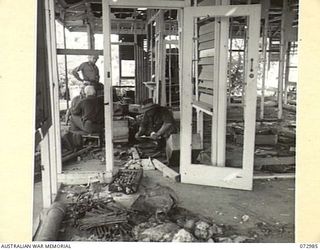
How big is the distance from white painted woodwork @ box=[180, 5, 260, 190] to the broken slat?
69 millimetres

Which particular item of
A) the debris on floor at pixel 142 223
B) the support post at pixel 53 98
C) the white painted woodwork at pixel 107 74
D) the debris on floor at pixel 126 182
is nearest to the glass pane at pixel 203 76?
the debris on floor at pixel 126 182

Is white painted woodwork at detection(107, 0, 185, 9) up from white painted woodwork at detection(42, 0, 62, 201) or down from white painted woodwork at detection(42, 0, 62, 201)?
up

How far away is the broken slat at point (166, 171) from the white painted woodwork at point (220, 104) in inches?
2.7

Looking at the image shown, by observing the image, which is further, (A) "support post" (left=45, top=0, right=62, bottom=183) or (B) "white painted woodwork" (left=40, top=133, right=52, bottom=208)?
(A) "support post" (left=45, top=0, right=62, bottom=183)

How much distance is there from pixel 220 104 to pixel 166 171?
0.79 m

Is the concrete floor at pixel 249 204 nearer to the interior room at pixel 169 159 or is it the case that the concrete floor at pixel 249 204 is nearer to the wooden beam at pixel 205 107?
the interior room at pixel 169 159

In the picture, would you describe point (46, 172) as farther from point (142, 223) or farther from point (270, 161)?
point (270, 161)

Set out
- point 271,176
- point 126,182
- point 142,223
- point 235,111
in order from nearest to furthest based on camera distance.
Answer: point 142,223 → point 126,182 → point 271,176 → point 235,111

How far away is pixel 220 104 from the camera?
2.94m

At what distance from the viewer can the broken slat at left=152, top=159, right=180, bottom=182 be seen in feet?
10.3

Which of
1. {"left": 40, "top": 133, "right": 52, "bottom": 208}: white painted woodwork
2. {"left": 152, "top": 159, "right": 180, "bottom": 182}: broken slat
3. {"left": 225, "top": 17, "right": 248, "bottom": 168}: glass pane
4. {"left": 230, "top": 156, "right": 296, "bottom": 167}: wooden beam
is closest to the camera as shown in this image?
{"left": 40, "top": 133, "right": 52, "bottom": 208}: white painted woodwork

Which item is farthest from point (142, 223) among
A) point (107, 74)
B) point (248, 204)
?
point (107, 74)

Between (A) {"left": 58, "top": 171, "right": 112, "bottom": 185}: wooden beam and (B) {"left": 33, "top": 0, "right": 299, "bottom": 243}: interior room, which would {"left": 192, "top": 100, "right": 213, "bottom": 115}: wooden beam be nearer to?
(B) {"left": 33, "top": 0, "right": 299, "bottom": 243}: interior room

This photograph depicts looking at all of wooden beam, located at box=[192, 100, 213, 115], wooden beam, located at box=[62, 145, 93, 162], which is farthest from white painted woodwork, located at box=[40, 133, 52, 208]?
wooden beam, located at box=[192, 100, 213, 115]
